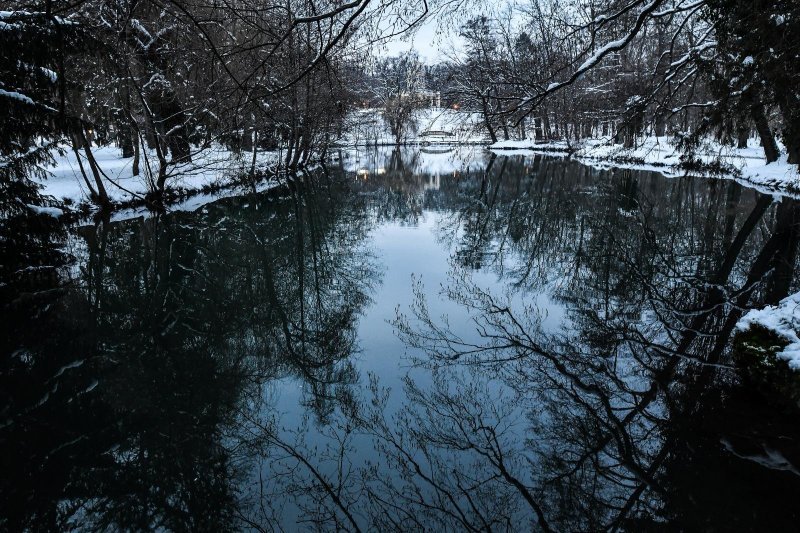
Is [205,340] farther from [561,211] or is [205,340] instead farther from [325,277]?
[561,211]

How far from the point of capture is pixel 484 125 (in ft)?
16.8

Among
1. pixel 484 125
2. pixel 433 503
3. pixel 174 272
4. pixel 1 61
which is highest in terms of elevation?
pixel 1 61

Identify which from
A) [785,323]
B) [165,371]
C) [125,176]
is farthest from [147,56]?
[785,323]

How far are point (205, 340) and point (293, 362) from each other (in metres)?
1.62

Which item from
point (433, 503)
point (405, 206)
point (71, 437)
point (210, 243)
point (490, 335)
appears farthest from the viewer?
point (405, 206)

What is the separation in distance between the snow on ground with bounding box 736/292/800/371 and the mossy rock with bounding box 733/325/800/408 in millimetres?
48

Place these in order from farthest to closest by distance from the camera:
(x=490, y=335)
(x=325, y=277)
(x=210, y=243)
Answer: (x=210, y=243)
(x=325, y=277)
(x=490, y=335)

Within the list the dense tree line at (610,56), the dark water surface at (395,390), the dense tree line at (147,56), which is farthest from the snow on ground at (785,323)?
the dense tree line at (147,56)

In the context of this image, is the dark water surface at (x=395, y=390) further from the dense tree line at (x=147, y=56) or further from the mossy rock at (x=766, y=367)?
the dense tree line at (x=147, y=56)

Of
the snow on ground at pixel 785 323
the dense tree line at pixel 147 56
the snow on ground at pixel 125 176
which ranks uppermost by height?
the dense tree line at pixel 147 56

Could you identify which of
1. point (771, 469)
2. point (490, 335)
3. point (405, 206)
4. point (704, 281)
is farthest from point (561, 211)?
point (771, 469)

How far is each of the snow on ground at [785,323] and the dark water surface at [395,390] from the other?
0.61 m

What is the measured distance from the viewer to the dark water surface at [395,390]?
4.06 metres

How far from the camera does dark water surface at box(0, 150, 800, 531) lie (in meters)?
4.06
